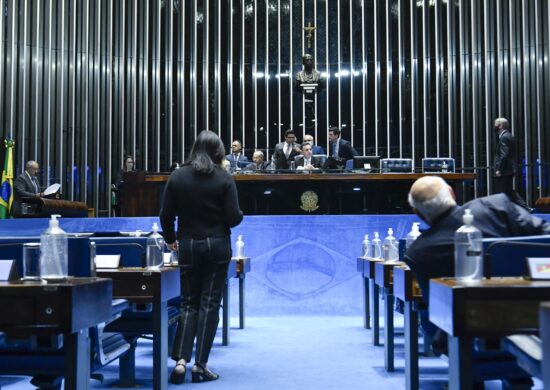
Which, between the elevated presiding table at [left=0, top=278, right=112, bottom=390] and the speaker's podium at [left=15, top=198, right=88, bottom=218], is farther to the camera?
the speaker's podium at [left=15, top=198, right=88, bottom=218]

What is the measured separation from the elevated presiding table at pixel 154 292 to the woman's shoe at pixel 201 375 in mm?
872

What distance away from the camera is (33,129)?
599 inches

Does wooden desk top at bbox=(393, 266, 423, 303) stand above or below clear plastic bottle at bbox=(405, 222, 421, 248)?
below

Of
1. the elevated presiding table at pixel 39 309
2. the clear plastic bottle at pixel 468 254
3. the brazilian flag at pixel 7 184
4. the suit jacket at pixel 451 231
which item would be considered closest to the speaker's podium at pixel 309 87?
the brazilian flag at pixel 7 184

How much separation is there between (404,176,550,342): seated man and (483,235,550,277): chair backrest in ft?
0.58

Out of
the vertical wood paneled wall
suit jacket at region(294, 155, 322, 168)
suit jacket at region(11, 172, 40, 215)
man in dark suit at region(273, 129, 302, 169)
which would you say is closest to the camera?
suit jacket at region(294, 155, 322, 168)

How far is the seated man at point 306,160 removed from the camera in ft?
39.1

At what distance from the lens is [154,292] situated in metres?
3.82

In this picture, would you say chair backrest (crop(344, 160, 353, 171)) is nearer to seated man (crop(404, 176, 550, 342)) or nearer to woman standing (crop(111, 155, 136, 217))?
woman standing (crop(111, 155, 136, 217))

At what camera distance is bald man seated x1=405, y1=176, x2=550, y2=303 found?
305 centimetres

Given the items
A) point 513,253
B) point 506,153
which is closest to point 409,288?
point 513,253

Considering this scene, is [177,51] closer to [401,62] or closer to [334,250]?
[401,62]

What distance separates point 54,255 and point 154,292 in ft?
3.29

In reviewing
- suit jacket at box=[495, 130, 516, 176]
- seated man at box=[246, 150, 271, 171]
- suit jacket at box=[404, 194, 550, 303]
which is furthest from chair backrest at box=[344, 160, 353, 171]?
suit jacket at box=[404, 194, 550, 303]
